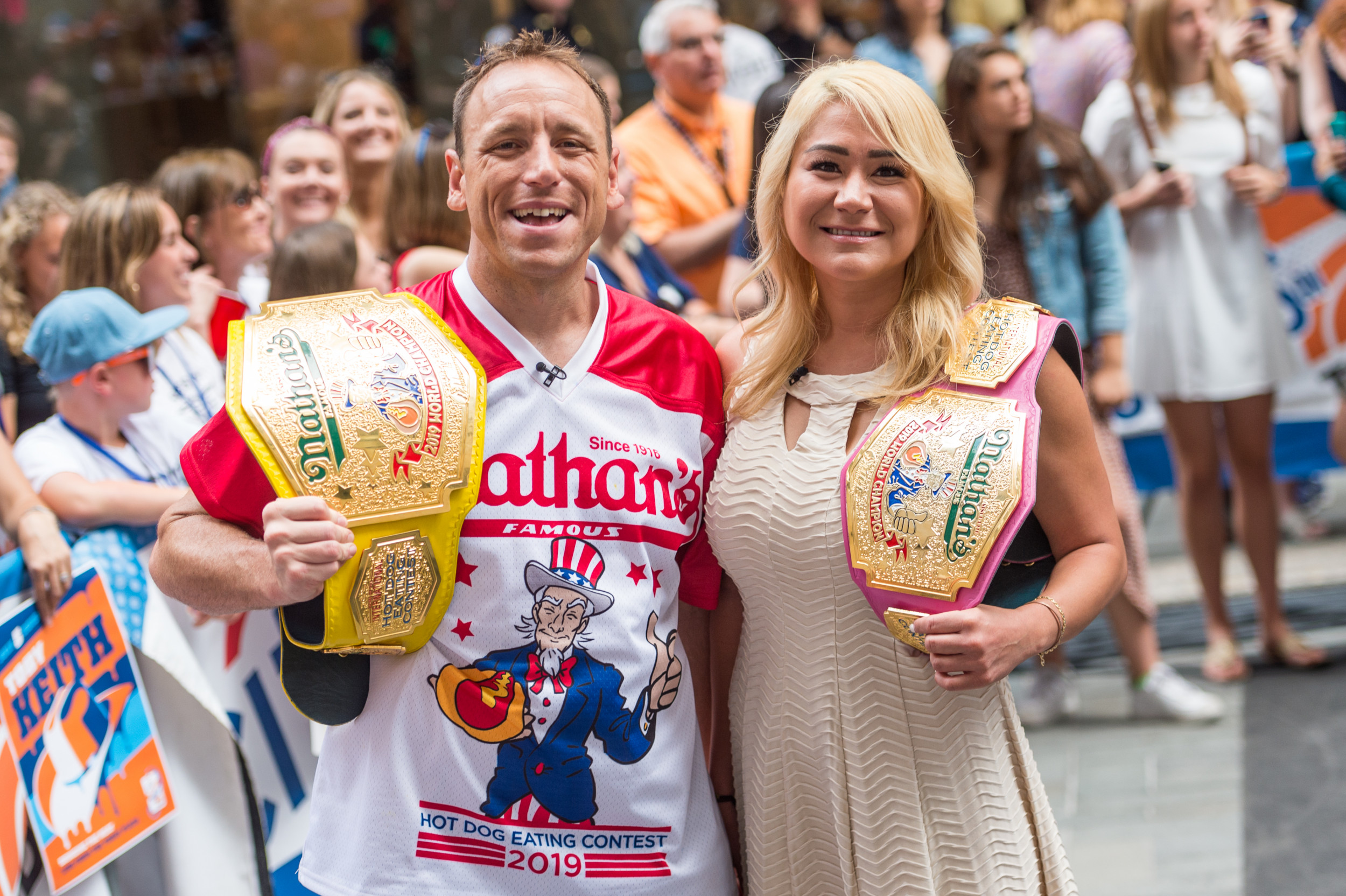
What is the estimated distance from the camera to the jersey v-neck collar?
1.95 meters

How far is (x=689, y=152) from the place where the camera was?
4.49 m

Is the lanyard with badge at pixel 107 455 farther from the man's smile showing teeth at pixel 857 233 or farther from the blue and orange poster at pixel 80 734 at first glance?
the man's smile showing teeth at pixel 857 233

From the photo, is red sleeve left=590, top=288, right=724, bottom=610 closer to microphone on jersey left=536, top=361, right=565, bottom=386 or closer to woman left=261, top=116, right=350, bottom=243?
microphone on jersey left=536, top=361, right=565, bottom=386

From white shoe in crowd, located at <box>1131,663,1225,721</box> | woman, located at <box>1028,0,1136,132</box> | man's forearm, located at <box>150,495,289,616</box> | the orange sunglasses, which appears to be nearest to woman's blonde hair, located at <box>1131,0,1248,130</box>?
woman, located at <box>1028,0,1136,132</box>

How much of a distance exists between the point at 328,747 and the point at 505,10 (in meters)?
6.11

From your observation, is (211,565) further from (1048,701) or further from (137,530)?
(1048,701)

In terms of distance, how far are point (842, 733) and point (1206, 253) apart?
3.31 m

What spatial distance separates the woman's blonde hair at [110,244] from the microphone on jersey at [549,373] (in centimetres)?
188

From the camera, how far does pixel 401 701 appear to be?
1881 mm

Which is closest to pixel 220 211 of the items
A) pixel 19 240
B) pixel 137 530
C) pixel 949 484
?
pixel 19 240

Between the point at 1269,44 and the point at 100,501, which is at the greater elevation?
the point at 1269,44

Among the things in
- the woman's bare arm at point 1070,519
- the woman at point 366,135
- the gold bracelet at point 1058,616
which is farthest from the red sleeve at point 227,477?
the woman at point 366,135

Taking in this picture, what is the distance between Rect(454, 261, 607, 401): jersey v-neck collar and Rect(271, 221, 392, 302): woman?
4.41 ft

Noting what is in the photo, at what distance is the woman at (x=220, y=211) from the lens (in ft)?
13.0
